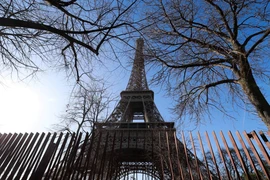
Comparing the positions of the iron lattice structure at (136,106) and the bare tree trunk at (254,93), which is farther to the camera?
the iron lattice structure at (136,106)

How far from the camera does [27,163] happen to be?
150 inches

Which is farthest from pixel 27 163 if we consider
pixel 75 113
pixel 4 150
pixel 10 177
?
pixel 75 113

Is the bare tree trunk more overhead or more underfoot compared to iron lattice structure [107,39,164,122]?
→ more underfoot

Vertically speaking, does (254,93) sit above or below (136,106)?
below

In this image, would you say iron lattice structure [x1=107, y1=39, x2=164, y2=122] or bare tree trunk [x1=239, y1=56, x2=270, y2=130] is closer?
bare tree trunk [x1=239, y1=56, x2=270, y2=130]

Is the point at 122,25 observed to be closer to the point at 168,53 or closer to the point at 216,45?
the point at 168,53

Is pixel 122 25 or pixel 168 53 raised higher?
pixel 168 53

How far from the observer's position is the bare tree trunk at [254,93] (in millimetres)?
3333

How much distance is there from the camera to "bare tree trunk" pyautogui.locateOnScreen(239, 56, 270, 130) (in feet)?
10.9

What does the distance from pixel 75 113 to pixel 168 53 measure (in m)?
8.45

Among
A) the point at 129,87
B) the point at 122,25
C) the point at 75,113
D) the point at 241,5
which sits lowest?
the point at 122,25

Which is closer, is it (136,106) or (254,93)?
(254,93)

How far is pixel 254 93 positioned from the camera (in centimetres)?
361

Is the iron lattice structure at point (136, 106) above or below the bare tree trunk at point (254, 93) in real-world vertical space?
above
